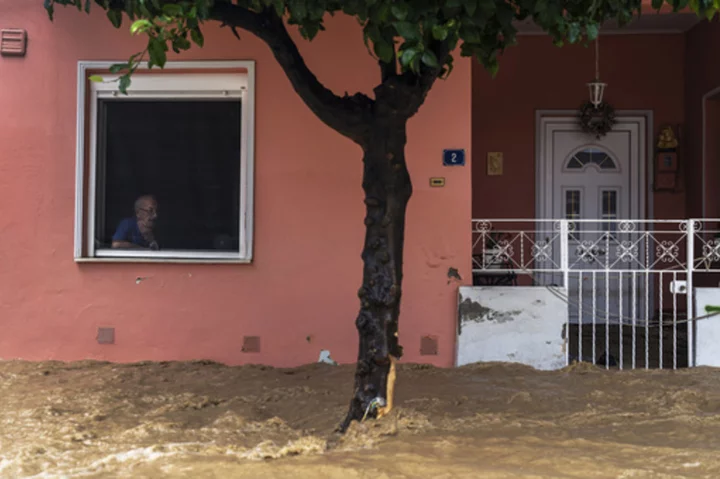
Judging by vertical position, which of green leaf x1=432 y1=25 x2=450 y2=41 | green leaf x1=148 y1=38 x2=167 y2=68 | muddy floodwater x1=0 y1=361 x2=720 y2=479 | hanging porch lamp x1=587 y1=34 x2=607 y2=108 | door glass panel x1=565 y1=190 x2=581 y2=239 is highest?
hanging porch lamp x1=587 y1=34 x2=607 y2=108

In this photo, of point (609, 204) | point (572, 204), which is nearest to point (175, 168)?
point (572, 204)

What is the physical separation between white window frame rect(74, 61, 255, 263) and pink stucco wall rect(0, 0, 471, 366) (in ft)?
0.26

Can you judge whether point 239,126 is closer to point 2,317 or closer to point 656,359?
point 2,317

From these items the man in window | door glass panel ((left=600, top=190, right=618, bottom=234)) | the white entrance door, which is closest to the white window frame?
the man in window

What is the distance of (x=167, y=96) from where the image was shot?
20.1 feet

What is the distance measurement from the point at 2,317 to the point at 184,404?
2.43m

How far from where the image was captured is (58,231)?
605 cm

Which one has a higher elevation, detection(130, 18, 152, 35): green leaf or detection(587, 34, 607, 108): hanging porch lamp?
detection(587, 34, 607, 108): hanging porch lamp

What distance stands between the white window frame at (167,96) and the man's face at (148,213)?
0.27 m

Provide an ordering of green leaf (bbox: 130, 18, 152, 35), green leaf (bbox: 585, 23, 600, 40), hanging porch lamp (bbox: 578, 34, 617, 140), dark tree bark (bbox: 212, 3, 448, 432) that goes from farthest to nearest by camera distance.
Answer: hanging porch lamp (bbox: 578, 34, 617, 140)
dark tree bark (bbox: 212, 3, 448, 432)
green leaf (bbox: 585, 23, 600, 40)
green leaf (bbox: 130, 18, 152, 35)

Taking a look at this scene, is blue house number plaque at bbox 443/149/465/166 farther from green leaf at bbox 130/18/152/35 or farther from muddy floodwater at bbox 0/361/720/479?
green leaf at bbox 130/18/152/35

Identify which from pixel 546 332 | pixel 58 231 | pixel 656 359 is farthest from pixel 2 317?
pixel 656 359

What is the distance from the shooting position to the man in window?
242 inches

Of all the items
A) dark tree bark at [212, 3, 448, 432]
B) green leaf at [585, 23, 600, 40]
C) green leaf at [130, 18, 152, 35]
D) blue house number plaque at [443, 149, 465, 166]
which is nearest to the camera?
green leaf at [130, 18, 152, 35]
